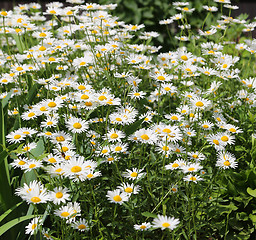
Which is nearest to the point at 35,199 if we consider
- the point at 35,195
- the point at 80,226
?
the point at 35,195

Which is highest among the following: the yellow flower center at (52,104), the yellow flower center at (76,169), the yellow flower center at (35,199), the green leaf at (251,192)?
the yellow flower center at (52,104)

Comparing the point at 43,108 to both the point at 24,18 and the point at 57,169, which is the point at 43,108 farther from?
the point at 24,18

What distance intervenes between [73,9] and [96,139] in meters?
1.38

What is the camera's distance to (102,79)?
295cm

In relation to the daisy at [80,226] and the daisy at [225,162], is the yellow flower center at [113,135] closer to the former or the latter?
the daisy at [80,226]

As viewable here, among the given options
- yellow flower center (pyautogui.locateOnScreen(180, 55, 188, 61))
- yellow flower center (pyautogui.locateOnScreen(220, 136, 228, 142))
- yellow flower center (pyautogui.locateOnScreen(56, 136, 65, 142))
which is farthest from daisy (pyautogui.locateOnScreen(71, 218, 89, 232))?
yellow flower center (pyautogui.locateOnScreen(180, 55, 188, 61))

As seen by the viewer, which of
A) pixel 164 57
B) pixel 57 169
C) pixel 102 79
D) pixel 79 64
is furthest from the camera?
pixel 164 57

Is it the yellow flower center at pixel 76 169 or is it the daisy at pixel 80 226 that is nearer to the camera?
the yellow flower center at pixel 76 169

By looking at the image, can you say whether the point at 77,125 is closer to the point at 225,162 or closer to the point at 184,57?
the point at 225,162

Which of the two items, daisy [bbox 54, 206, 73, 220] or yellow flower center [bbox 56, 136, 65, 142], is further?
yellow flower center [bbox 56, 136, 65, 142]

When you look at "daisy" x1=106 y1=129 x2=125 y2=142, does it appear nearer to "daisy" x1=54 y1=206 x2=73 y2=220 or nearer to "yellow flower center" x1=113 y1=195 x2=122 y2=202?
"yellow flower center" x1=113 y1=195 x2=122 y2=202

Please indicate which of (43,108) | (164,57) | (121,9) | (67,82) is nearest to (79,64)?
(67,82)

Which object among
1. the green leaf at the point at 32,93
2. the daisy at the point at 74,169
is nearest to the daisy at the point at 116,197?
the daisy at the point at 74,169

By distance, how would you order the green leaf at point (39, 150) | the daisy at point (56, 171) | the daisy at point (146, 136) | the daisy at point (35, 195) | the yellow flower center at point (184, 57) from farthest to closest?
1. the yellow flower center at point (184, 57)
2. the green leaf at point (39, 150)
3. the daisy at point (146, 136)
4. the daisy at point (56, 171)
5. the daisy at point (35, 195)
